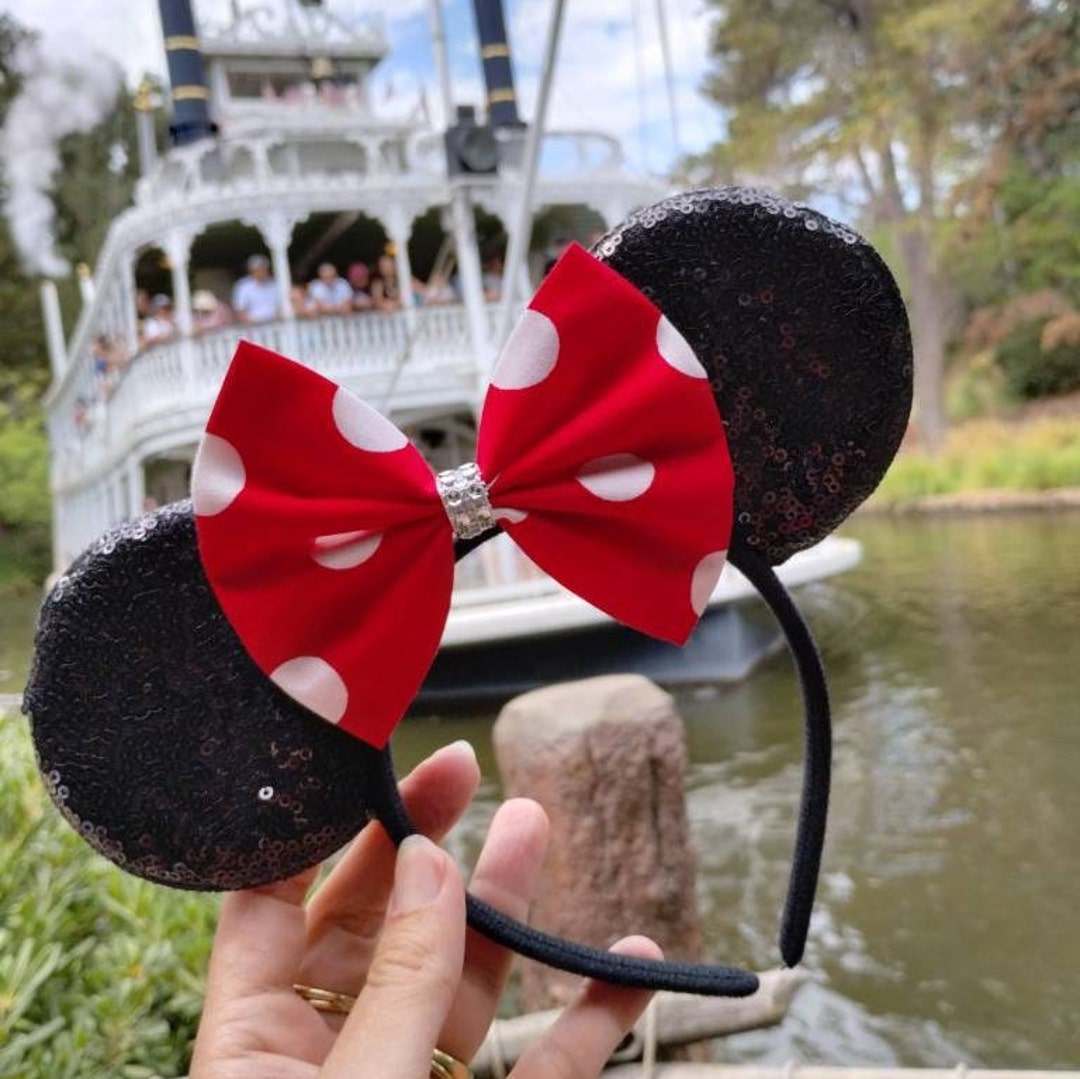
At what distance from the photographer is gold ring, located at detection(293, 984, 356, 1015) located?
0.72 meters

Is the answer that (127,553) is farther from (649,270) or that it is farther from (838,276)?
(838,276)

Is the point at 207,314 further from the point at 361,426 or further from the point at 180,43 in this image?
the point at 361,426

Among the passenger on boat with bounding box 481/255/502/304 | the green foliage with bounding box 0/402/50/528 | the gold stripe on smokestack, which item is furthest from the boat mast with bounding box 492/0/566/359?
the green foliage with bounding box 0/402/50/528

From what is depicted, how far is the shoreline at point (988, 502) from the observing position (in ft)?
28.6

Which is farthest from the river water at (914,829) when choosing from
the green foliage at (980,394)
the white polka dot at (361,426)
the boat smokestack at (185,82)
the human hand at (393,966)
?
the green foliage at (980,394)

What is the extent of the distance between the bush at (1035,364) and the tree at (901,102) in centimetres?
162

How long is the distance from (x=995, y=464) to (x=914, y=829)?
7529mm

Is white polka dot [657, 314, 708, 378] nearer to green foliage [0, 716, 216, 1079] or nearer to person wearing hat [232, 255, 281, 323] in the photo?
green foliage [0, 716, 216, 1079]

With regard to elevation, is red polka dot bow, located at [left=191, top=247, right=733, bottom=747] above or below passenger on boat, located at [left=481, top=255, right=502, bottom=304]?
below

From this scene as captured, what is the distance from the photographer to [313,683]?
24.7 inches

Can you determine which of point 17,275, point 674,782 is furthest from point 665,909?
point 17,275

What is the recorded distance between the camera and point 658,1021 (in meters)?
1.33

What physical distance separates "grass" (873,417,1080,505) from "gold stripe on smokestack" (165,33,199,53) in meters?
5.76

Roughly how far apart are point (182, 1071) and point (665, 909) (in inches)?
34.7
